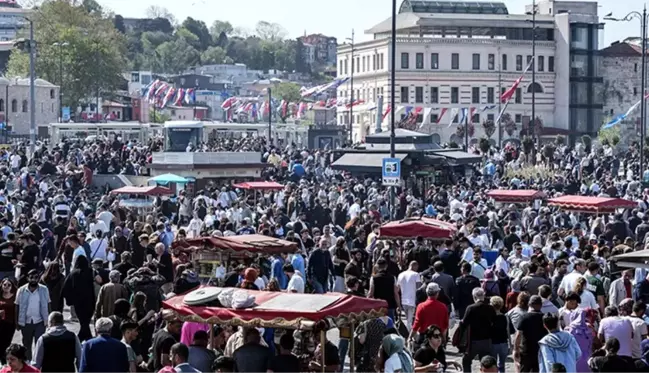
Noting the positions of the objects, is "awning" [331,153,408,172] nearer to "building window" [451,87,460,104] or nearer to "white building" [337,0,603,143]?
"white building" [337,0,603,143]

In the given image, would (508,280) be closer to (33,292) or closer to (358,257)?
(358,257)

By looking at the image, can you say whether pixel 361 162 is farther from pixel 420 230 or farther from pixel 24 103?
pixel 24 103

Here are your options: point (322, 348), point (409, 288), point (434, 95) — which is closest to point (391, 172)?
point (409, 288)

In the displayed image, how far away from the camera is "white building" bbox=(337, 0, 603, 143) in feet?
335

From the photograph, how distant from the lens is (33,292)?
18750 mm

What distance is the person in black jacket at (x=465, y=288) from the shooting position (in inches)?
823

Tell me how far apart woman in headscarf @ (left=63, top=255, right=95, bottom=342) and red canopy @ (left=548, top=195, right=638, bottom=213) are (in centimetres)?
1640

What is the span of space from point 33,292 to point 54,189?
85.7 ft

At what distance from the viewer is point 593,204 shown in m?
34.3

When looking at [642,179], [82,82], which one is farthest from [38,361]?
[82,82]

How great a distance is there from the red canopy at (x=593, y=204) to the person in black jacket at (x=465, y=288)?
13489 millimetres

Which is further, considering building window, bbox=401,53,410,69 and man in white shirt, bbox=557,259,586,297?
building window, bbox=401,53,410,69

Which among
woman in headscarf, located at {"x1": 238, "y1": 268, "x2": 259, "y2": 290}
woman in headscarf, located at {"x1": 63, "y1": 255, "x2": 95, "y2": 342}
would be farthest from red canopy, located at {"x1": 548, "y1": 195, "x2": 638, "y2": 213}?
woman in headscarf, located at {"x1": 63, "y1": 255, "x2": 95, "y2": 342}

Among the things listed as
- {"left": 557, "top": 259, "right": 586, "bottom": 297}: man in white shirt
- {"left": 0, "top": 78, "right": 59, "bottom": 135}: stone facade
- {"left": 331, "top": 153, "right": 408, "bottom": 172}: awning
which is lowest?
{"left": 557, "top": 259, "right": 586, "bottom": 297}: man in white shirt
